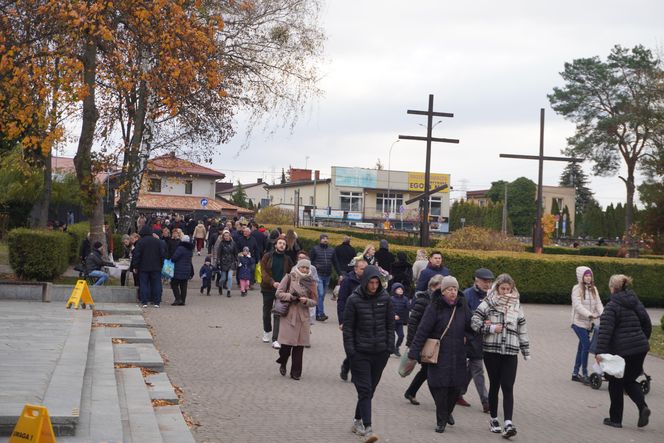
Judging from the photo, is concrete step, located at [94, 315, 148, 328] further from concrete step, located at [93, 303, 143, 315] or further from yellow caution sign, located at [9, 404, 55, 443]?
yellow caution sign, located at [9, 404, 55, 443]

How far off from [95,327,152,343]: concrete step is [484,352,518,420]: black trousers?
265 inches

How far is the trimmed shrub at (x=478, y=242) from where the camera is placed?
1250 inches

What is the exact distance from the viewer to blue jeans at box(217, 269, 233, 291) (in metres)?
23.7

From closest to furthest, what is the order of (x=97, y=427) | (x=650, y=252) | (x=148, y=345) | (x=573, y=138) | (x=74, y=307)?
(x=97, y=427)
(x=148, y=345)
(x=74, y=307)
(x=650, y=252)
(x=573, y=138)

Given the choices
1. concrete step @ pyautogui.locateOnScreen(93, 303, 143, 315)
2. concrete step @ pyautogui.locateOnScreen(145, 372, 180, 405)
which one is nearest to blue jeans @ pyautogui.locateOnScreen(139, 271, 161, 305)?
concrete step @ pyautogui.locateOnScreen(93, 303, 143, 315)

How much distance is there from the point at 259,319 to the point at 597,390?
8180mm

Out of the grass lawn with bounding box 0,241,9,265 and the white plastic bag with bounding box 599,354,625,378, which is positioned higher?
the grass lawn with bounding box 0,241,9,265

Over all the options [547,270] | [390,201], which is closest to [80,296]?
[547,270]

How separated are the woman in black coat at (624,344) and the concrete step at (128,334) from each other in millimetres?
7318

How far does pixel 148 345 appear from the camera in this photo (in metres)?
14.1

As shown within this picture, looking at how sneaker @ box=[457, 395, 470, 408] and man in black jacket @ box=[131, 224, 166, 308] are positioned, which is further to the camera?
man in black jacket @ box=[131, 224, 166, 308]

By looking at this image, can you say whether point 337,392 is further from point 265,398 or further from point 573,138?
point 573,138

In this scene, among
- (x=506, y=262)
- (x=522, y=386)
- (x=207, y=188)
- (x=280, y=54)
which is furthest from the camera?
(x=207, y=188)

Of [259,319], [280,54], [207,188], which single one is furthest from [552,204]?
[259,319]
